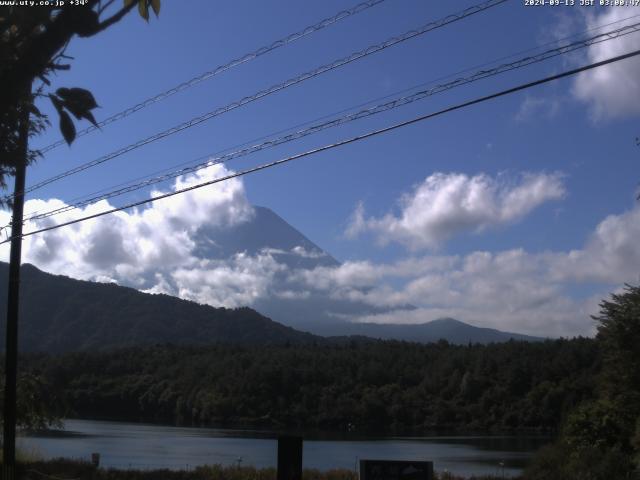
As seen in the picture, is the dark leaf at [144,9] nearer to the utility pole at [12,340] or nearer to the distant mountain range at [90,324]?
the utility pole at [12,340]

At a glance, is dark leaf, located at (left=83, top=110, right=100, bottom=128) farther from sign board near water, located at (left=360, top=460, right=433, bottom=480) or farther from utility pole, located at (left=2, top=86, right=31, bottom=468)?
utility pole, located at (left=2, top=86, right=31, bottom=468)

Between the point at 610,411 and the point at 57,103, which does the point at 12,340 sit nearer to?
the point at 57,103

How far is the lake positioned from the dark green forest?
9406mm

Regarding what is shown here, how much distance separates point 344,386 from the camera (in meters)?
90.1

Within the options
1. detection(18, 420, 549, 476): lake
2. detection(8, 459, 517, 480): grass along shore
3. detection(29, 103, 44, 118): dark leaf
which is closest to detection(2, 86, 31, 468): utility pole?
detection(8, 459, 517, 480): grass along shore

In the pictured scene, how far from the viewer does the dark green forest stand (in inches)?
3029

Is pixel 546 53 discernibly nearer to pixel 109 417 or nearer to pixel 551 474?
pixel 551 474

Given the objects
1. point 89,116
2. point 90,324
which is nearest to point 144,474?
point 89,116

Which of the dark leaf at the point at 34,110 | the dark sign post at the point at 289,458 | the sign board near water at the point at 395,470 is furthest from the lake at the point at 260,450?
the dark leaf at the point at 34,110

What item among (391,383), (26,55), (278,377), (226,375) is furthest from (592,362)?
(26,55)

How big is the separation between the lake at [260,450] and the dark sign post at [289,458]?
24811mm

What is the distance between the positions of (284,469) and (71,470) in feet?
48.6

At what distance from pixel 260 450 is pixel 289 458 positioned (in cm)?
4458

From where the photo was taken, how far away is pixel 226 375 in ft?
323
